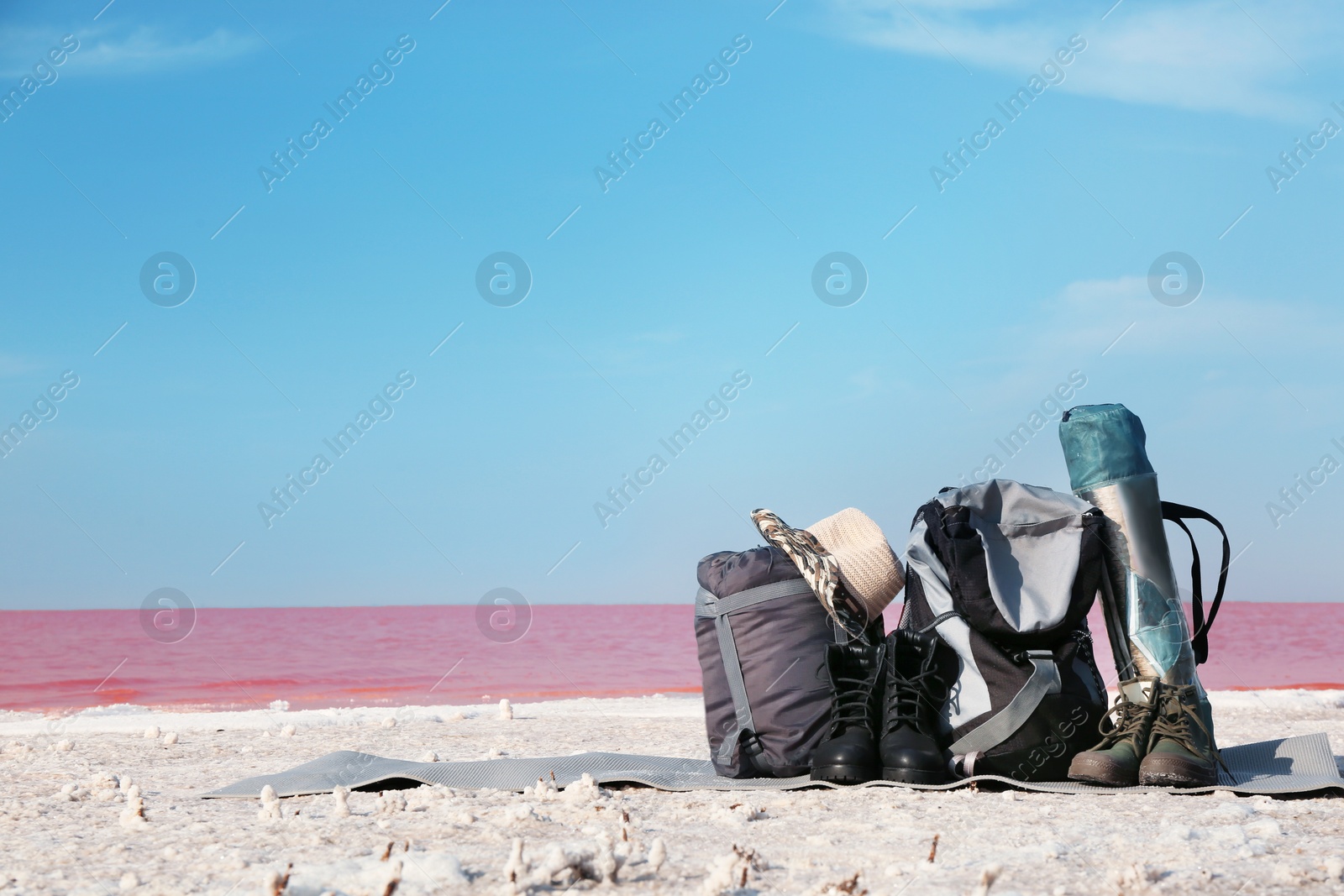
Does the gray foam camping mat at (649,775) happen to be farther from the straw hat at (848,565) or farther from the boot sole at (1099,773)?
the straw hat at (848,565)

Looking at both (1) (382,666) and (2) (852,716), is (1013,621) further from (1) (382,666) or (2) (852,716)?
(1) (382,666)

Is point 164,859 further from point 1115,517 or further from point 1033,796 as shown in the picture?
point 1115,517

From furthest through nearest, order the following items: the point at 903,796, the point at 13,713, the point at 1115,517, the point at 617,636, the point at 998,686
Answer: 1. the point at 617,636
2. the point at 13,713
3. the point at 1115,517
4. the point at 998,686
5. the point at 903,796

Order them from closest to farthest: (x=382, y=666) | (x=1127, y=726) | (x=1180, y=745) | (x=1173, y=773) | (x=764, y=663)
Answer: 1. (x=1173, y=773)
2. (x=1180, y=745)
3. (x=1127, y=726)
4. (x=764, y=663)
5. (x=382, y=666)

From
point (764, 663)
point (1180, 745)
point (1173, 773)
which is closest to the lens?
point (1173, 773)

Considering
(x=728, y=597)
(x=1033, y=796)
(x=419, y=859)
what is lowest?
(x=1033, y=796)

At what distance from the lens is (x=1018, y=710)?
3359mm

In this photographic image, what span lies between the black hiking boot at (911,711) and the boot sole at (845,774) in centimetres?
9

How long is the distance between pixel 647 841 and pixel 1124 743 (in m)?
1.89

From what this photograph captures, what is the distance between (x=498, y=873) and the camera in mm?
2131

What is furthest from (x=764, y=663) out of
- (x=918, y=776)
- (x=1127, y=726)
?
(x=1127, y=726)

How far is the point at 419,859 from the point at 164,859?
0.73m

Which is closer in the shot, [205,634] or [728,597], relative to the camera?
[728,597]

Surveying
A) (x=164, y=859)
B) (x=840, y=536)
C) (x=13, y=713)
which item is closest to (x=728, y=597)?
(x=840, y=536)
